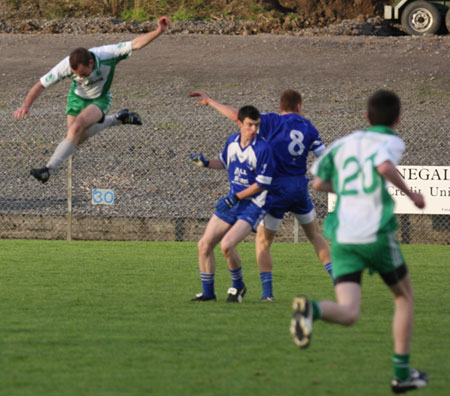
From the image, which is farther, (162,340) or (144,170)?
(144,170)

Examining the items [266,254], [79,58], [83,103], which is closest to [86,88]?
[83,103]

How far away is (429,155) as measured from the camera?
1912 centimetres

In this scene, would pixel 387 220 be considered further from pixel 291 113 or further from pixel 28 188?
pixel 28 188

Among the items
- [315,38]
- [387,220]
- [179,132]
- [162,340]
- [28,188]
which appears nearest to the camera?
[387,220]

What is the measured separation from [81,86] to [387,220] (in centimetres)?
545

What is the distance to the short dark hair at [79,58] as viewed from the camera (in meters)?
9.20

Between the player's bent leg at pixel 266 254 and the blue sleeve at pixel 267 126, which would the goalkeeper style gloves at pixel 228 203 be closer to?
the player's bent leg at pixel 266 254

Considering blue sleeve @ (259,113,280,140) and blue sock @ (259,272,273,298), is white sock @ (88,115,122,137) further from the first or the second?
blue sock @ (259,272,273,298)

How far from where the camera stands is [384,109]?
526 centimetres

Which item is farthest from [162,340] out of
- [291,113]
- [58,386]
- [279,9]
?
[279,9]

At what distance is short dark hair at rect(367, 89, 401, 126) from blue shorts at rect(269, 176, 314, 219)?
365 cm

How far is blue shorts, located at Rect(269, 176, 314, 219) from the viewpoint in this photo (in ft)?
29.4

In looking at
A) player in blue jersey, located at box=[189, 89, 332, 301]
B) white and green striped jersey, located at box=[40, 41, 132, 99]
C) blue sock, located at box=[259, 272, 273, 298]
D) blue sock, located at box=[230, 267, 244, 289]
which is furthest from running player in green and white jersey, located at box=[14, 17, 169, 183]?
blue sock, located at box=[259, 272, 273, 298]

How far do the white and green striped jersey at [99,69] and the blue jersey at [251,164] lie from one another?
1528 mm
